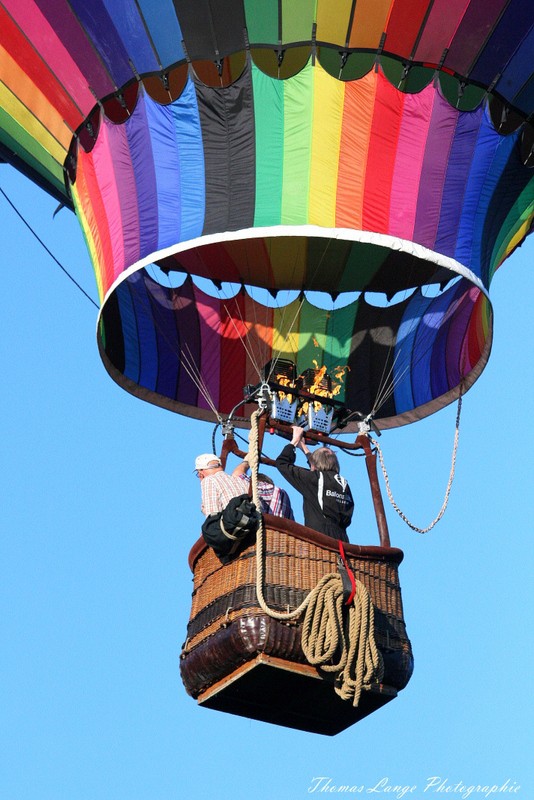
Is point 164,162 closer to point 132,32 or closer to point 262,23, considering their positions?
point 132,32

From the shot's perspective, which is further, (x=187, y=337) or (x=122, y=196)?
(x=187, y=337)

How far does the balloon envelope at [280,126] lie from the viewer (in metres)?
9.50

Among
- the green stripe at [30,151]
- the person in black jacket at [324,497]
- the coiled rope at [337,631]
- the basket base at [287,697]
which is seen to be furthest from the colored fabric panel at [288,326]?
the basket base at [287,697]

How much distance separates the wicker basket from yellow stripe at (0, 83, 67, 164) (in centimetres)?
312

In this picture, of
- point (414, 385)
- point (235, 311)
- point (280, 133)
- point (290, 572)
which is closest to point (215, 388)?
point (235, 311)

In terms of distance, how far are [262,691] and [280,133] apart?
323 centimetres

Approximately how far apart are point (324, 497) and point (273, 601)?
729 millimetres

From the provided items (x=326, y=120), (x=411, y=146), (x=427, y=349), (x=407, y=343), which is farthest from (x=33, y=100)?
(x=427, y=349)

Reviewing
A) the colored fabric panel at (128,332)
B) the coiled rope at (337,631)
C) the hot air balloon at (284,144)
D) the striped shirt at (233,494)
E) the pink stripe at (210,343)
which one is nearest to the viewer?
the coiled rope at (337,631)

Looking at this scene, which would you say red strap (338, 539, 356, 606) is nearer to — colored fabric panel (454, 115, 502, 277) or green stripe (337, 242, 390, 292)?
colored fabric panel (454, 115, 502, 277)

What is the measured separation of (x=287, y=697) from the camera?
27.7 ft

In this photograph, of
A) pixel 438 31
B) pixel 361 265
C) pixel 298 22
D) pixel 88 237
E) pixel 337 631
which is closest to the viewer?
pixel 337 631

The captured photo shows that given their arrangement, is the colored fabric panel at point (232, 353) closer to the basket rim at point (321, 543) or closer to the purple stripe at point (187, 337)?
the purple stripe at point (187, 337)

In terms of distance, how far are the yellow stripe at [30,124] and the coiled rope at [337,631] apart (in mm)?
3215
